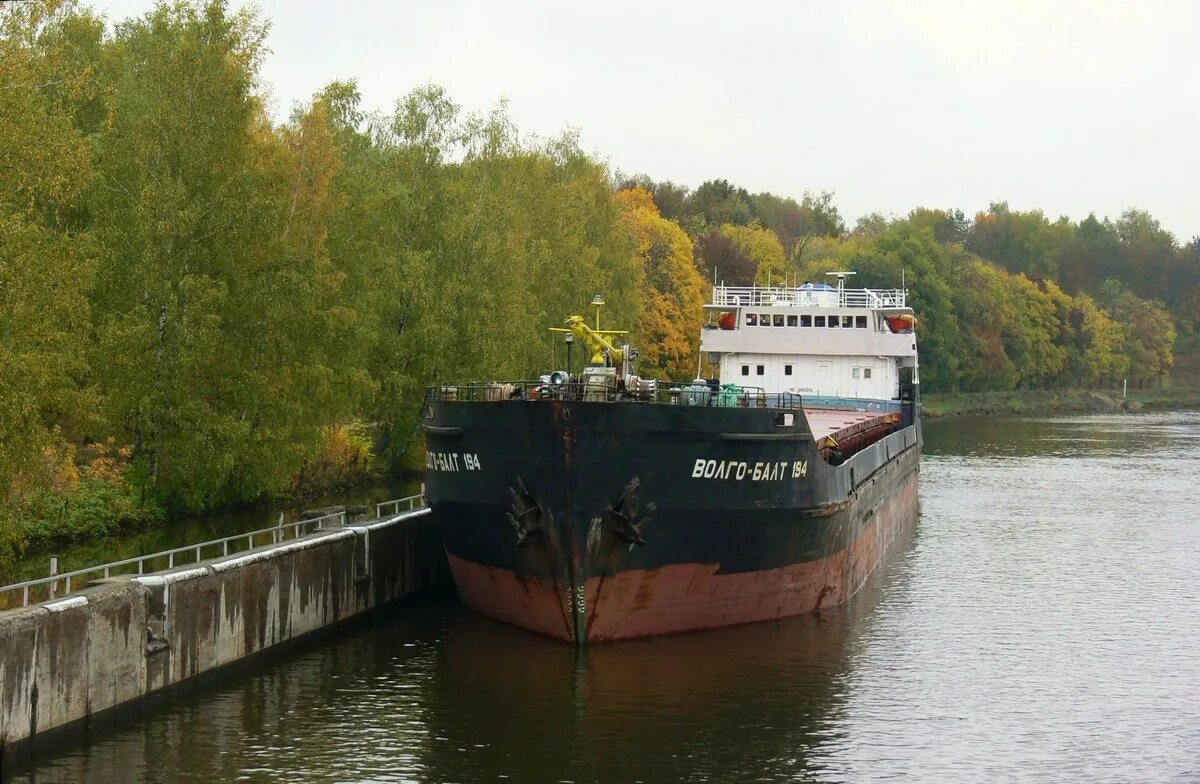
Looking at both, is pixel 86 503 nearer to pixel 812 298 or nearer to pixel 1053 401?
pixel 812 298

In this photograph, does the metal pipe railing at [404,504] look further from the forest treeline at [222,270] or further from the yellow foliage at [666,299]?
the yellow foliage at [666,299]

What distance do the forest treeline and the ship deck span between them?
11.8 m

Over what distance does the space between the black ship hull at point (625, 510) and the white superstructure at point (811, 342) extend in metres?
19.1

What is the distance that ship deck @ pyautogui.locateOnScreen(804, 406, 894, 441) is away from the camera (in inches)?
1505

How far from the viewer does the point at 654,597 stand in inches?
1044

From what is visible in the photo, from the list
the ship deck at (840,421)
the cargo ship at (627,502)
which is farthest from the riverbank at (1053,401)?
the cargo ship at (627,502)

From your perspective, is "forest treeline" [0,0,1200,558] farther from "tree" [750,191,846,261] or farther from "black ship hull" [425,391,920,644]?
"tree" [750,191,846,261]

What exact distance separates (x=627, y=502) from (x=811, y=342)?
2431 cm

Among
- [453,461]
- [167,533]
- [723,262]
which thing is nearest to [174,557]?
[167,533]

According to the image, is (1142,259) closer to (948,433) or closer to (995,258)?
(995,258)

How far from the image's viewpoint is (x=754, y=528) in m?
27.2

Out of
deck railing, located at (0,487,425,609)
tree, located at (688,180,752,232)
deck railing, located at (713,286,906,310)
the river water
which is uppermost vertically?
tree, located at (688,180,752,232)

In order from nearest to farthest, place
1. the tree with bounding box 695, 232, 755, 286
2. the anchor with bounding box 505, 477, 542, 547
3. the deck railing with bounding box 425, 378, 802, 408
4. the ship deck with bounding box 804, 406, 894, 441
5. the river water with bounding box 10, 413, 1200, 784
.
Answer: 1. the river water with bounding box 10, 413, 1200, 784
2. the anchor with bounding box 505, 477, 542, 547
3. the deck railing with bounding box 425, 378, 802, 408
4. the ship deck with bounding box 804, 406, 894, 441
5. the tree with bounding box 695, 232, 755, 286

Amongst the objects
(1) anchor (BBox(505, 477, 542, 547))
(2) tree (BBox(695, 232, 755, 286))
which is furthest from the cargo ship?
(2) tree (BBox(695, 232, 755, 286))
